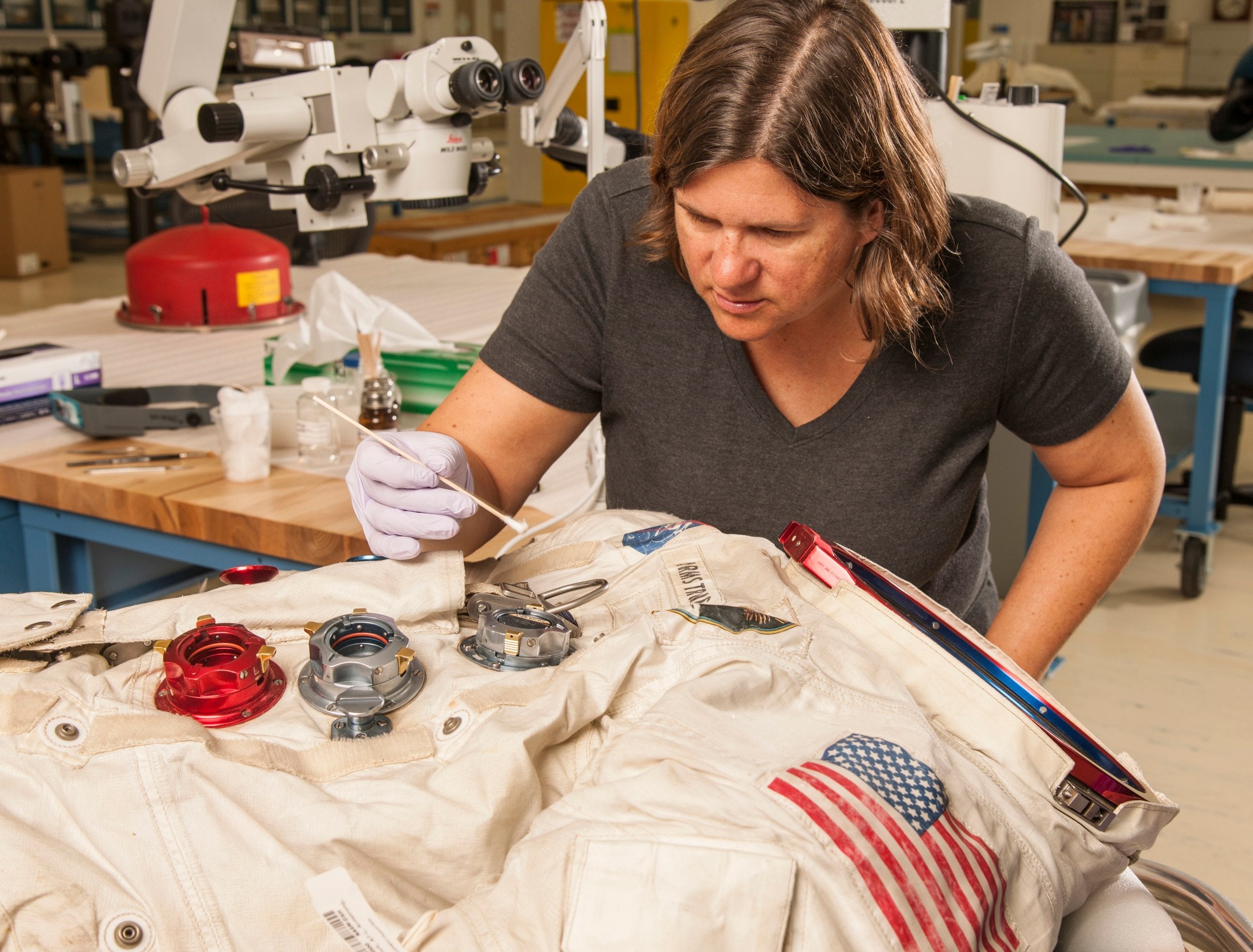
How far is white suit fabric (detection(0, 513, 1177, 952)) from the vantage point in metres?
0.58

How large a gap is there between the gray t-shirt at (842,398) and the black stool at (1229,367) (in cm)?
201

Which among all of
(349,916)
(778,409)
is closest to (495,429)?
(778,409)

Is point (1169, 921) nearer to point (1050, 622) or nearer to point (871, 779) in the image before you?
point (871, 779)

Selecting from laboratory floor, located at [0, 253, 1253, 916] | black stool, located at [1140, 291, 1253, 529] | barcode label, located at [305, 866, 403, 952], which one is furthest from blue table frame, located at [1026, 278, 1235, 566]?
barcode label, located at [305, 866, 403, 952]

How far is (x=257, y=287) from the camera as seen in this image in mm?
2340

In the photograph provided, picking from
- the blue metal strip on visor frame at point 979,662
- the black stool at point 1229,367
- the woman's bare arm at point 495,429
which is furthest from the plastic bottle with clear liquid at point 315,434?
the black stool at point 1229,367

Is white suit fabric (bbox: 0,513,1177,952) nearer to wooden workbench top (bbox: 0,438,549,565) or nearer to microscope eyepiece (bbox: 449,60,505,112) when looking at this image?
wooden workbench top (bbox: 0,438,549,565)

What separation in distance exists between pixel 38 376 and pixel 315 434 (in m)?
0.50

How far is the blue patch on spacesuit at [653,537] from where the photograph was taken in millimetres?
940

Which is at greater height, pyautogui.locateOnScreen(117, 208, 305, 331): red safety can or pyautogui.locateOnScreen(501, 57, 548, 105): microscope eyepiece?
pyautogui.locateOnScreen(501, 57, 548, 105): microscope eyepiece

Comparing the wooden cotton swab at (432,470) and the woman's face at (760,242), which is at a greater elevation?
the woman's face at (760,242)

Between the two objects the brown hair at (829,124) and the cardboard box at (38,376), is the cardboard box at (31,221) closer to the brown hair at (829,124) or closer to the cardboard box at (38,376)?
the cardboard box at (38,376)

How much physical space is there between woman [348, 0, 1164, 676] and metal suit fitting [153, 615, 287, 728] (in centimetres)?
27

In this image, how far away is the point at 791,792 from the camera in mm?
613
